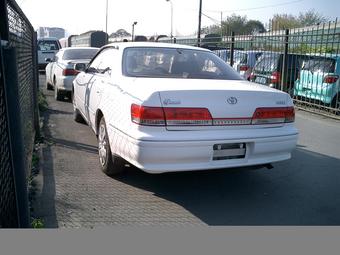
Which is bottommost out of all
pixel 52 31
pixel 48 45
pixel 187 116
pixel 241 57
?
pixel 187 116

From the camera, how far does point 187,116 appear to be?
3988mm

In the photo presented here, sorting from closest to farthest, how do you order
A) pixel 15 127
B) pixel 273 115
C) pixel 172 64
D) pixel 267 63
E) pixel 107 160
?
pixel 15 127 → pixel 273 115 → pixel 107 160 → pixel 172 64 → pixel 267 63

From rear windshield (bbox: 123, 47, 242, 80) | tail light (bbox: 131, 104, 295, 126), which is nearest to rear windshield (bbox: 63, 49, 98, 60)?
rear windshield (bbox: 123, 47, 242, 80)

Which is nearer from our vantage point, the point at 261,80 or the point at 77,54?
the point at 77,54

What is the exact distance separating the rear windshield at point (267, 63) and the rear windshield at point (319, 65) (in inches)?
42.1

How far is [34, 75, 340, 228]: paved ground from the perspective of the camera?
153 inches

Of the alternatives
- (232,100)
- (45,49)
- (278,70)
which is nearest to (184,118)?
(232,100)

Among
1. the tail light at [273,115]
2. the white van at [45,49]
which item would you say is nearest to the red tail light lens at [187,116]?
the tail light at [273,115]

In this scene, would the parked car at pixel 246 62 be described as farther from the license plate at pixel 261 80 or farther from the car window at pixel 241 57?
the license plate at pixel 261 80

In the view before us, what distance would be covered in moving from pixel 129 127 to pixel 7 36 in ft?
4.77

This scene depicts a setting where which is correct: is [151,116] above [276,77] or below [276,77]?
above

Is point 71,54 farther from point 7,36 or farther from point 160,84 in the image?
point 7,36

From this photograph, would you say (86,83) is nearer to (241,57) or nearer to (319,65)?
(319,65)

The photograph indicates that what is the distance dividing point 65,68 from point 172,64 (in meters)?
6.22
